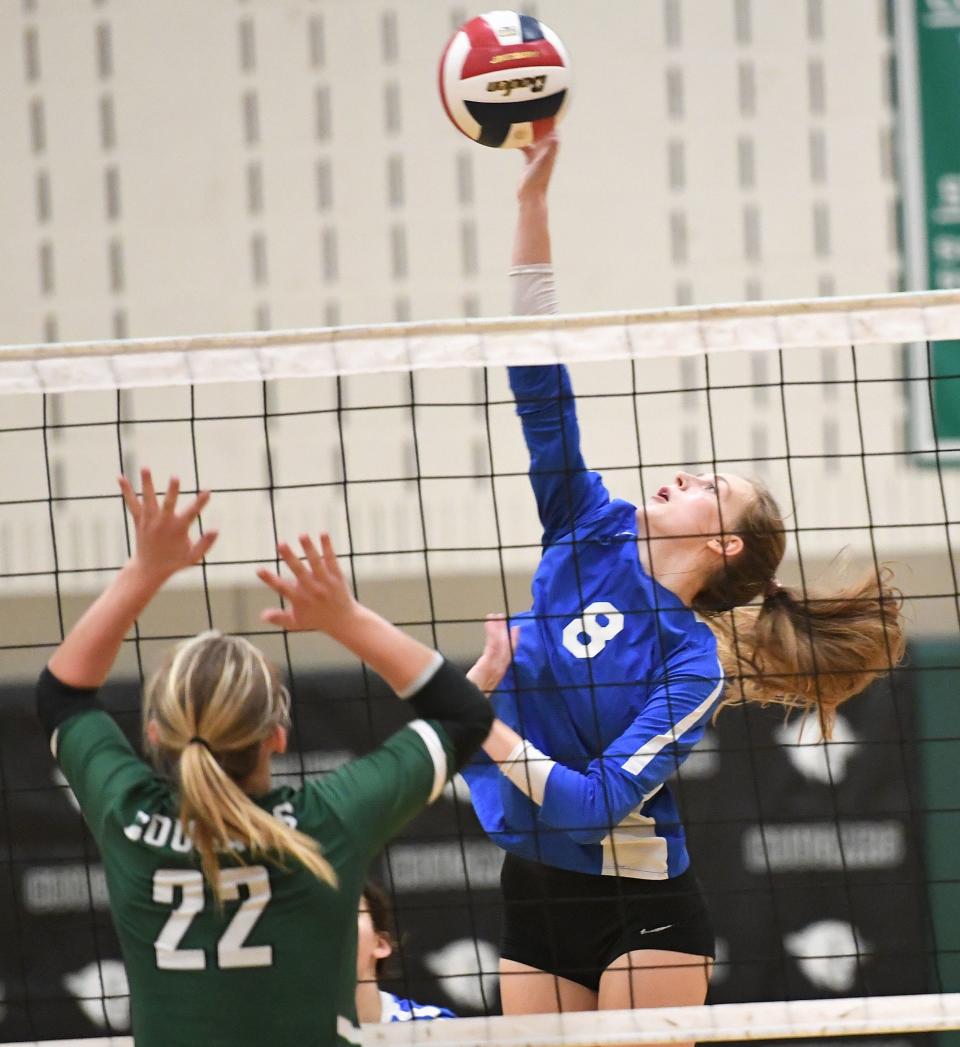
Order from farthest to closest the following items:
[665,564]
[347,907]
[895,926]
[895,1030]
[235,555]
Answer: [235,555] < [895,926] < [665,564] < [895,1030] < [347,907]

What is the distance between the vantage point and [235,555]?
643 centimetres

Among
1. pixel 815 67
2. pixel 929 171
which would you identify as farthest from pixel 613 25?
pixel 929 171

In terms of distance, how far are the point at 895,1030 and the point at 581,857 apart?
27.1 inches

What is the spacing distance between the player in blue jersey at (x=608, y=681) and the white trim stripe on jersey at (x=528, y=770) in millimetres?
122

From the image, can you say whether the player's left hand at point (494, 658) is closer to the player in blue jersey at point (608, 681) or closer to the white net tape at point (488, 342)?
the player in blue jersey at point (608, 681)

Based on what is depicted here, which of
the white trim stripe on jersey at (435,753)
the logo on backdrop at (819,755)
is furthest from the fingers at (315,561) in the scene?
the logo on backdrop at (819,755)

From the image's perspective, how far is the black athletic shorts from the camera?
313 centimetres

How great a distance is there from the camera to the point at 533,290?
313 cm

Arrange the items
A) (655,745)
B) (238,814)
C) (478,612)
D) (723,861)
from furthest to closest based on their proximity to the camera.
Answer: (478,612) < (723,861) < (655,745) < (238,814)

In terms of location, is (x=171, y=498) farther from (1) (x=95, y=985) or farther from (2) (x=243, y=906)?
(1) (x=95, y=985)

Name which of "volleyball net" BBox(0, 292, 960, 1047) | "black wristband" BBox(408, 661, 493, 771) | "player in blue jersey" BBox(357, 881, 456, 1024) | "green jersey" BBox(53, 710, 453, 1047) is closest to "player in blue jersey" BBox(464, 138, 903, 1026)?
"player in blue jersey" BBox(357, 881, 456, 1024)

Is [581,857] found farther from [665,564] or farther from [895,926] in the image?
[895,926]

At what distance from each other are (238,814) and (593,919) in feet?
4.34

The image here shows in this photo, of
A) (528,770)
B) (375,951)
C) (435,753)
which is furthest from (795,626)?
(435,753)
